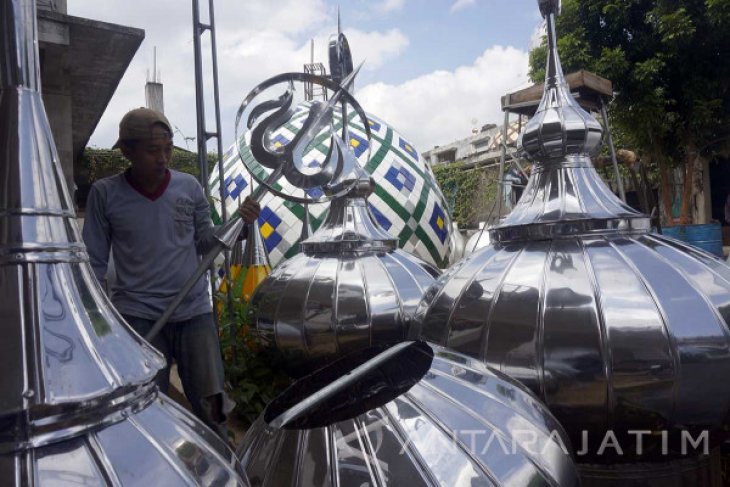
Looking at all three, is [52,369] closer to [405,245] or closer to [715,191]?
[405,245]

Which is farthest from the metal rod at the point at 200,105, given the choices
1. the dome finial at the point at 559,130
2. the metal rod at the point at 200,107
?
the dome finial at the point at 559,130

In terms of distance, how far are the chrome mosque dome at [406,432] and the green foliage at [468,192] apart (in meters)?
17.1

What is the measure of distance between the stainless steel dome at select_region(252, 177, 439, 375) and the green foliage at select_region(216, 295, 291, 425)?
18 centimetres

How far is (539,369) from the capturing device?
2205 millimetres

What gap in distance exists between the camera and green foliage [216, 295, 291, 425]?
4.39m

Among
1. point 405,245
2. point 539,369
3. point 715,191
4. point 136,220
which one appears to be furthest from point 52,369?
point 715,191

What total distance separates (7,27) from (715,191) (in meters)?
19.7

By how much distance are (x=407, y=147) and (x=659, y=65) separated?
19.1 feet

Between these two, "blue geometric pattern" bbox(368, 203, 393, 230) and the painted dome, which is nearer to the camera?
the painted dome

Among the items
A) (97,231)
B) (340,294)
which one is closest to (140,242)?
(97,231)

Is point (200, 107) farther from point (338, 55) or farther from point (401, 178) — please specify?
point (401, 178)

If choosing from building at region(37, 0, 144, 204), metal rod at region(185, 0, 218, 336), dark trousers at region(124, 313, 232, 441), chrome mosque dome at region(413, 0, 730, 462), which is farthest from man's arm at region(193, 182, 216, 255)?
chrome mosque dome at region(413, 0, 730, 462)

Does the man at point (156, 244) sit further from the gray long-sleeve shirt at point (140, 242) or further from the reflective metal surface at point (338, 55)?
the reflective metal surface at point (338, 55)

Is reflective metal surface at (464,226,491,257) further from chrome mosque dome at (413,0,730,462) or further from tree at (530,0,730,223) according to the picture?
tree at (530,0,730,223)
